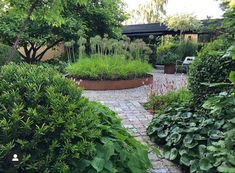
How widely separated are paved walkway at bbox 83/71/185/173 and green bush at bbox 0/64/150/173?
0.66m

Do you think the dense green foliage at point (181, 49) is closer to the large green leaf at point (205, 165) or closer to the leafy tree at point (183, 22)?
the leafy tree at point (183, 22)

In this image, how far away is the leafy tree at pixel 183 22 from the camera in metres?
17.5

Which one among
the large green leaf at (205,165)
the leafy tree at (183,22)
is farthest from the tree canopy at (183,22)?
the large green leaf at (205,165)

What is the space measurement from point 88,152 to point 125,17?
45.2 feet

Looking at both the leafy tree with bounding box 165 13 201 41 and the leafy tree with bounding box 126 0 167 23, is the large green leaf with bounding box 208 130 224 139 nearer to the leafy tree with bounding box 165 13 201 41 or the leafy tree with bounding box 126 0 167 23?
the leafy tree with bounding box 165 13 201 41

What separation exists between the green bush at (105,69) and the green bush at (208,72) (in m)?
5.01

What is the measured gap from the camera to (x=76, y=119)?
2.00 meters

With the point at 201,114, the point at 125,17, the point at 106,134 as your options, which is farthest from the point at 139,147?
the point at 125,17

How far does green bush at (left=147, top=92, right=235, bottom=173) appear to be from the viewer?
6.63 ft

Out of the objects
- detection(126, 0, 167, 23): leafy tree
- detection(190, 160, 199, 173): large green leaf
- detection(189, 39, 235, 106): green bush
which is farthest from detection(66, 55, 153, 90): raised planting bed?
detection(126, 0, 167, 23): leafy tree

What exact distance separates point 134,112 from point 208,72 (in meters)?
2.23

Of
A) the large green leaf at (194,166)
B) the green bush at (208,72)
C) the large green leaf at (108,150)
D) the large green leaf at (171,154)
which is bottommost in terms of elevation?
the large green leaf at (171,154)

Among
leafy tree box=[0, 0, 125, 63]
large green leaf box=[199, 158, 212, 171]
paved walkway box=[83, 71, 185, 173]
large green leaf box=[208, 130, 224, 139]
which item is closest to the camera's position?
large green leaf box=[199, 158, 212, 171]

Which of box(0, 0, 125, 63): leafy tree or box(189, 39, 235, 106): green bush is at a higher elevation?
box(0, 0, 125, 63): leafy tree
